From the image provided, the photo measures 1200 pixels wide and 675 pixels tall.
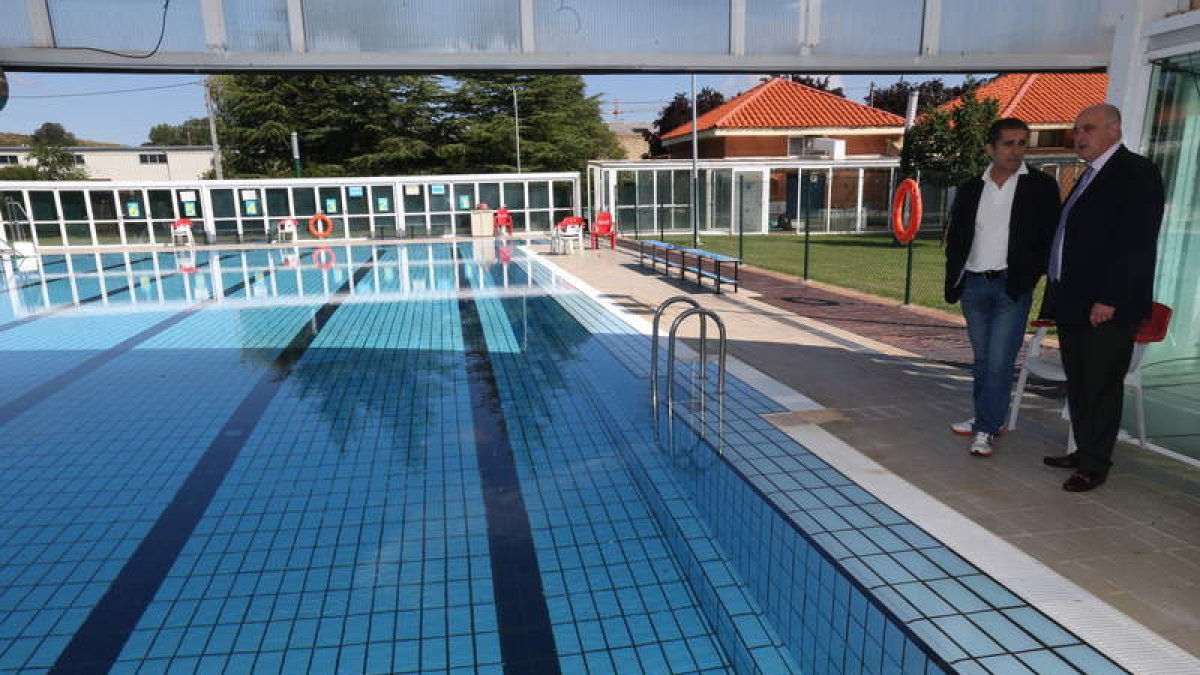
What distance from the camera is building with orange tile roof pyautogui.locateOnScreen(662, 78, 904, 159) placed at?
30.0m

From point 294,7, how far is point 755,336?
18.5 ft

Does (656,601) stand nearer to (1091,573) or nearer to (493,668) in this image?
(493,668)

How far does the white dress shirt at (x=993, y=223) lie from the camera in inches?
165

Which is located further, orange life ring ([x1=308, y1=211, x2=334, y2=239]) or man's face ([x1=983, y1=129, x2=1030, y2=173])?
orange life ring ([x1=308, y1=211, x2=334, y2=239])

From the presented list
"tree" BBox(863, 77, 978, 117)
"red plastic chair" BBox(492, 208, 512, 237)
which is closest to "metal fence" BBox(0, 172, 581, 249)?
"red plastic chair" BBox(492, 208, 512, 237)

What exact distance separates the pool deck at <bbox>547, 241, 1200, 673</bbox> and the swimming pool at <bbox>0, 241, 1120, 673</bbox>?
7.9 inches

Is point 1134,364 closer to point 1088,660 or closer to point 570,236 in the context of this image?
point 1088,660

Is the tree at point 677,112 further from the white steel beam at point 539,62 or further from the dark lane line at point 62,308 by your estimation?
the white steel beam at point 539,62

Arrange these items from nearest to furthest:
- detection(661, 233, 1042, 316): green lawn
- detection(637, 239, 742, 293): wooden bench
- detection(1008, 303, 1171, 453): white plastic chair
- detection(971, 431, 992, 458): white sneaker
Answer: detection(1008, 303, 1171, 453): white plastic chair, detection(971, 431, 992, 458): white sneaker, detection(637, 239, 742, 293): wooden bench, detection(661, 233, 1042, 316): green lawn

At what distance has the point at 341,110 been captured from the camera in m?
38.9

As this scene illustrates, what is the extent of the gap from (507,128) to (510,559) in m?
38.6

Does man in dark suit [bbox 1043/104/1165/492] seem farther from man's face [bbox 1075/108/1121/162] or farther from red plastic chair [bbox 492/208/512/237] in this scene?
red plastic chair [bbox 492/208/512/237]

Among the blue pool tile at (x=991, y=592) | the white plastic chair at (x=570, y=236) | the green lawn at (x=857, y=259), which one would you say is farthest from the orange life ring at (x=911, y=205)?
the white plastic chair at (x=570, y=236)

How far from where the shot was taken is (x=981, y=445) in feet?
14.4
